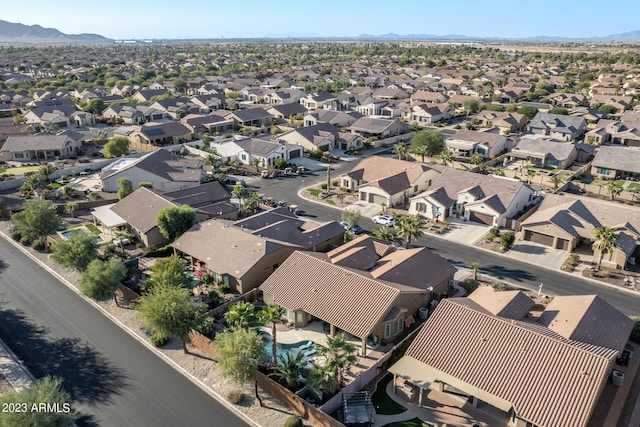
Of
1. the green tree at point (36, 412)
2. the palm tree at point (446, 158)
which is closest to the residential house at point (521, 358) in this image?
the green tree at point (36, 412)

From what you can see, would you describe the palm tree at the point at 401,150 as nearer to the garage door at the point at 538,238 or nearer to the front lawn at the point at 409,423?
the garage door at the point at 538,238

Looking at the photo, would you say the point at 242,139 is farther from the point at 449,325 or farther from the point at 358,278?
the point at 449,325

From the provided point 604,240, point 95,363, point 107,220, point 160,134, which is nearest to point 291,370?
point 95,363

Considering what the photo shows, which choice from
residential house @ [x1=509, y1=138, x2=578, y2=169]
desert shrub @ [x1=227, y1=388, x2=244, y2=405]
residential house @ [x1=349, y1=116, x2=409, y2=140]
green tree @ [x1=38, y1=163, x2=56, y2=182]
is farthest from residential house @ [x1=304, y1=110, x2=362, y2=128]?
desert shrub @ [x1=227, y1=388, x2=244, y2=405]

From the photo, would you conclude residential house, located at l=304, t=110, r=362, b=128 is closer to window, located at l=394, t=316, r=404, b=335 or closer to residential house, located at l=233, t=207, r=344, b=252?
residential house, located at l=233, t=207, r=344, b=252

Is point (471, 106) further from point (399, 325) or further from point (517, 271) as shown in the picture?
point (399, 325)
